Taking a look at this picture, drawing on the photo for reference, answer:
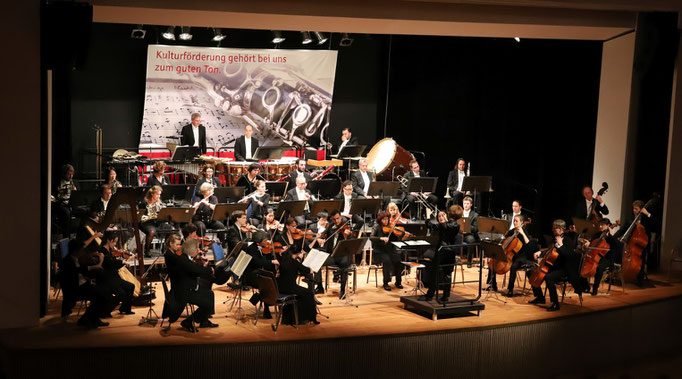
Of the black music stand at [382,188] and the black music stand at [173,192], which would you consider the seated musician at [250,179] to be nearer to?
the black music stand at [173,192]

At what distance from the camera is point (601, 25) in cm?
1134

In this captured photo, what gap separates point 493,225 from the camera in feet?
34.8

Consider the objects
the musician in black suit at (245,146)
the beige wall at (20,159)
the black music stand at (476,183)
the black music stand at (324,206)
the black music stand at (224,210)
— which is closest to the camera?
the beige wall at (20,159)

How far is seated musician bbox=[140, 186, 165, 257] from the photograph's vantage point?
407 inches

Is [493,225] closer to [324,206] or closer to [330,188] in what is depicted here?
[324,206]

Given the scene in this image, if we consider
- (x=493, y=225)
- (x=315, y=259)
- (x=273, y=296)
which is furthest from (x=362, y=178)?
(x=273, y=296)

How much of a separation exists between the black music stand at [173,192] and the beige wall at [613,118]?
6.51 metres

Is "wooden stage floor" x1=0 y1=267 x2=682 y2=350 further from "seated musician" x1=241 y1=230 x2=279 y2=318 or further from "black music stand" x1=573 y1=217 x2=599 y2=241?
"black music stand" x1=573 y1=217 x2=599 y2=241

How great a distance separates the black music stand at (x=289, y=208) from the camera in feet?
33.7

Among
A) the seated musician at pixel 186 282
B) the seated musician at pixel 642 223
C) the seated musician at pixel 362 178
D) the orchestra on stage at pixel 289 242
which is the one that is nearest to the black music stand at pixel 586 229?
the orchestra on stage at pixel 289 242

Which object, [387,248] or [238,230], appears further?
[387,248]

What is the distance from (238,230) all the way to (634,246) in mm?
5596

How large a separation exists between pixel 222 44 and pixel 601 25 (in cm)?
780

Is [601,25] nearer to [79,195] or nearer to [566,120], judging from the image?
[566,120]
